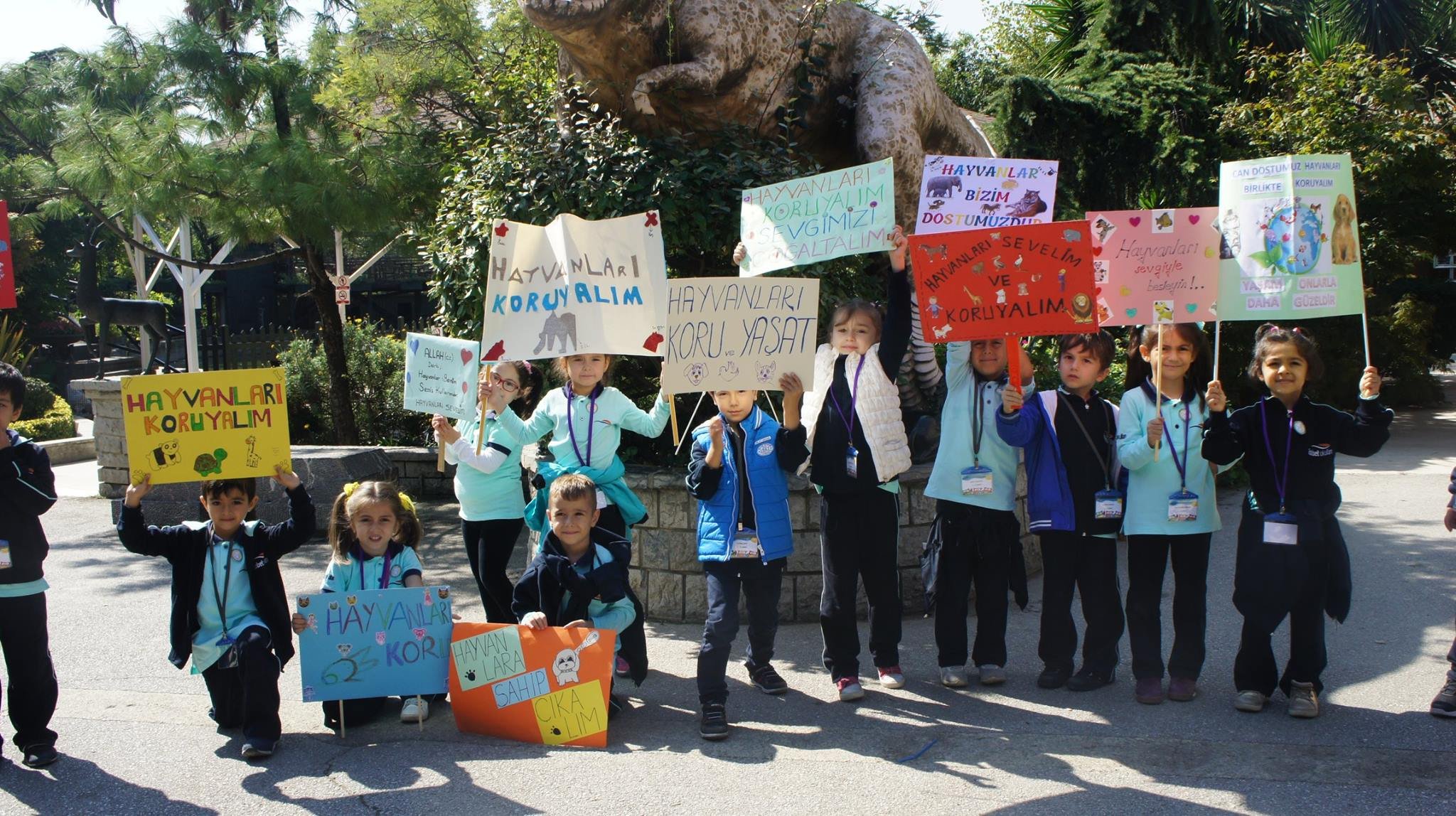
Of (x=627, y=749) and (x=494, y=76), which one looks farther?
(x=494, y=76)

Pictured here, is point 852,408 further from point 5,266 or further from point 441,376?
point 5,266

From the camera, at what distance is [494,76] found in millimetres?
8742

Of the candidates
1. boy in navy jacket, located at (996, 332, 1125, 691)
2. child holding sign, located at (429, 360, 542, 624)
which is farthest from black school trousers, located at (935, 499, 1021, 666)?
child holding sign, located at (429, 360, 542, 624)

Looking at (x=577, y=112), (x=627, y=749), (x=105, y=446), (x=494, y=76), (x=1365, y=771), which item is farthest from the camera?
(x=105, y=446)

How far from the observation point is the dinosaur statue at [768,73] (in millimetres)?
6547

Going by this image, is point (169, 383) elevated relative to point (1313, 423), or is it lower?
elevated

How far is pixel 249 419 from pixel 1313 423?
3.98m

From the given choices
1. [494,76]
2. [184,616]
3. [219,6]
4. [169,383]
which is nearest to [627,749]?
[184,616]

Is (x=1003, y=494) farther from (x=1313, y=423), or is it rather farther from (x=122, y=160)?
(x=122, y=160)

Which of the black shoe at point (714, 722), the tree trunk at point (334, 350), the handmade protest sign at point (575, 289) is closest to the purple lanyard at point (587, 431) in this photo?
the handmade protest sign at point (575, 289)

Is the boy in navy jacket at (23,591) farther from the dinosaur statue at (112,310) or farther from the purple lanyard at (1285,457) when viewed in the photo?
the dinosaur statue at (112,310)

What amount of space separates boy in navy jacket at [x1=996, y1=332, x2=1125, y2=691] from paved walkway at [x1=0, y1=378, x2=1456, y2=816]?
19cm

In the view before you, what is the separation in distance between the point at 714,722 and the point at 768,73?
4.20 meters

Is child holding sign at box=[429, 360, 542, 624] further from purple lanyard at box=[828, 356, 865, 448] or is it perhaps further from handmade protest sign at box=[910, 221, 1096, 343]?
handmade protest sign at box=[910, 221, 1096, 343]
